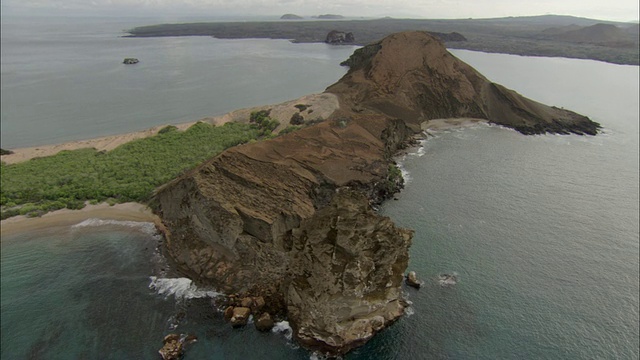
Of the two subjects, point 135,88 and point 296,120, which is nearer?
point 296,120

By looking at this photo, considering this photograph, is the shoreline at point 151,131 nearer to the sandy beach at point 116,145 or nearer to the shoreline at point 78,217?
the sandy beach at point 116,145

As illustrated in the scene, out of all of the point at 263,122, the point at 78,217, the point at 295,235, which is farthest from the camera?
the point at 263,122

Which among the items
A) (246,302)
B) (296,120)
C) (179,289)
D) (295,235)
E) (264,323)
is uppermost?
(296,120)

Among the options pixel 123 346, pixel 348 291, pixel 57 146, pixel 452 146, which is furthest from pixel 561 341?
pixel 57 146

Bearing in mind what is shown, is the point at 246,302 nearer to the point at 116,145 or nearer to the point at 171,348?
the point at 171,348

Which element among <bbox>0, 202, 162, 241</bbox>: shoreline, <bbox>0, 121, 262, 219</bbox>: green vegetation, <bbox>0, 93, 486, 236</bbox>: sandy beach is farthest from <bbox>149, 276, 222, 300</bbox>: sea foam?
<bbox>0, 121, 262, 219</bbox>: green vegetation

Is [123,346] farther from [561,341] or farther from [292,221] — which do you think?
[561,341]

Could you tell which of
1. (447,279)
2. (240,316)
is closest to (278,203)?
(240,316)
